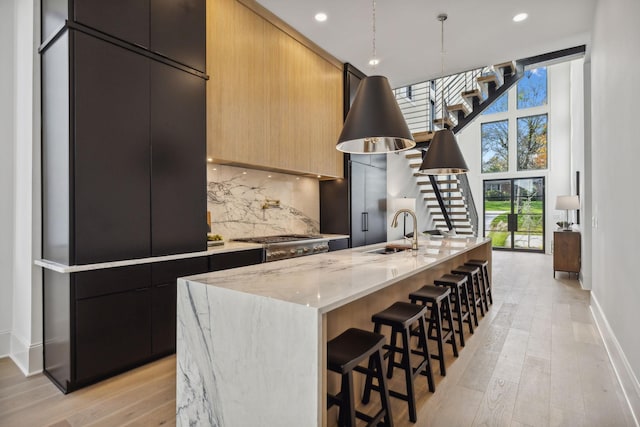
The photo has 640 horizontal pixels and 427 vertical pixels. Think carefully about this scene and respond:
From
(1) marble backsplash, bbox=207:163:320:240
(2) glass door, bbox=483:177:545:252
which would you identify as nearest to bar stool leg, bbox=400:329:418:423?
(1) marble backsplash, bbox=207:163:320:240

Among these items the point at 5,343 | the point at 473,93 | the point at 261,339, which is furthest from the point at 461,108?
→ the point at 5,343

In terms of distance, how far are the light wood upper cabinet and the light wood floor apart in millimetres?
2066

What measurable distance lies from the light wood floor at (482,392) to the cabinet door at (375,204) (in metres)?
2.56

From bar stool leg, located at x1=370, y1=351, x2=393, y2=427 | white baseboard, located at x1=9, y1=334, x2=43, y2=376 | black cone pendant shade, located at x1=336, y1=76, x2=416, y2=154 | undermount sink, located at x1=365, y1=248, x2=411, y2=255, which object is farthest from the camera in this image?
undermount sink, located at x1=365, y1=248, x2=411, y2=255

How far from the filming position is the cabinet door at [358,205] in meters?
5.18

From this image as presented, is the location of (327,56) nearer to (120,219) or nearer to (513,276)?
(120,219)

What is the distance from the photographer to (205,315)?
164cm

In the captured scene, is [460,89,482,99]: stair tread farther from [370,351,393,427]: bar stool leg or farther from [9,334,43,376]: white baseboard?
[9,334,43,376]: white baseboard

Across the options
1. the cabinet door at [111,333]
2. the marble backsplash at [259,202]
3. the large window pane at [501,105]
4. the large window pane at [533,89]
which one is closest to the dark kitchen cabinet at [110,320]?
the cabinet door at [111,333]

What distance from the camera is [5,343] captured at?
9.27 ft

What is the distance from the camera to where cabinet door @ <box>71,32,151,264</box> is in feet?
7.62

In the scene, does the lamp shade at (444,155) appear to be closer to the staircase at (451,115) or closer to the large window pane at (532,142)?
the staircase at (451,115)

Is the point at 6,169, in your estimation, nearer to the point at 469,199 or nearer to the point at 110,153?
the point at 110,153

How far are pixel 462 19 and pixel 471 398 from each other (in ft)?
12.3
